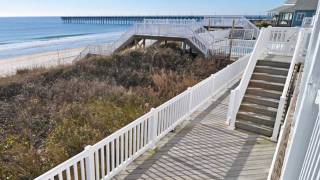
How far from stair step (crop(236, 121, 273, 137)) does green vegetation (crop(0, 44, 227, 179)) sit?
3.04 meters

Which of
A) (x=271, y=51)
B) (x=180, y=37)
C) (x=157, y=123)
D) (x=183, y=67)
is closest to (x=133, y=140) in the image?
(x=157, y=123)

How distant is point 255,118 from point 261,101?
2.77ft

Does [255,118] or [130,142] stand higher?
[130,142]

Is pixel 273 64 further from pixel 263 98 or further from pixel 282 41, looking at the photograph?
pixel 282 41

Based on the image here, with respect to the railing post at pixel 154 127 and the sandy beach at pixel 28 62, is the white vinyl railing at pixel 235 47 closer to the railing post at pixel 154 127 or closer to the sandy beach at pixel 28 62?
the railing post at pixel 154 127

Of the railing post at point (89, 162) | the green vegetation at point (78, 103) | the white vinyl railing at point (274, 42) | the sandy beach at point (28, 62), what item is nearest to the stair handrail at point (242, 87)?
the white vinyl railing at point (274, 42)

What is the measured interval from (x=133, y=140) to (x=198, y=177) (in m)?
1.43

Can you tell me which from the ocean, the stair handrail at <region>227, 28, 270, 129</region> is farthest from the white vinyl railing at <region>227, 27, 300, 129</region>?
the ocean

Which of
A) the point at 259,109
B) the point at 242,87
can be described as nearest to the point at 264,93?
the point at 259,109

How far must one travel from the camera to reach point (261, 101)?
290 inches

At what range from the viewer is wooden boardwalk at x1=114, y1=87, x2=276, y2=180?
4652mm

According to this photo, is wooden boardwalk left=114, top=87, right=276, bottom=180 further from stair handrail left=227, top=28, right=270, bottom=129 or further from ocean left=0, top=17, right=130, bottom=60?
ocean left=0, top=17, right=130, bottom=60

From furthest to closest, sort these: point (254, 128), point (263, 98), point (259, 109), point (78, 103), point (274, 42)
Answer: point (274, 42) < point (78, 103) < point (263, 98) < point (259, 109) < point (254, 128)

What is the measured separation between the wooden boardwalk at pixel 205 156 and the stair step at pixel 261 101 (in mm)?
1334
